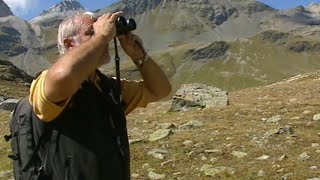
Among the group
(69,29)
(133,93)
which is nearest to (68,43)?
(69,29)

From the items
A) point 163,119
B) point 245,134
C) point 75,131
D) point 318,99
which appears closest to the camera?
point 75,131

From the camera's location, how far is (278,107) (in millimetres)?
19875

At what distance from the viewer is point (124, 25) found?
5.29 meters

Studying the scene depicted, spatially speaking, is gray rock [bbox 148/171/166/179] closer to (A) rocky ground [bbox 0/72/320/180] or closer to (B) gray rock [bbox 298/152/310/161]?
(A) rocky ground [bbox 0/72/320/180]

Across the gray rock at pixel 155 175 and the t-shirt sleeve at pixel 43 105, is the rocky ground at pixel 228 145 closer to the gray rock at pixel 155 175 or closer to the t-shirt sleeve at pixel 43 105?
the gray rock at pixel 155 175

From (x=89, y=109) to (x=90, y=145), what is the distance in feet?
0.98

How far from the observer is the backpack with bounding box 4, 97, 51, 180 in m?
5.20

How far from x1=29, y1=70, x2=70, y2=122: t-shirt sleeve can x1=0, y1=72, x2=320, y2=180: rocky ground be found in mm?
7834

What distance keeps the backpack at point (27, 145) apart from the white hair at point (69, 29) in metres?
0.57

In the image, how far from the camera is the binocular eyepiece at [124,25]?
5.24m

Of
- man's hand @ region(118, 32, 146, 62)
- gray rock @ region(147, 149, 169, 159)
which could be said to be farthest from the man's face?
gray rock @ region(147, 149, 169, 159)

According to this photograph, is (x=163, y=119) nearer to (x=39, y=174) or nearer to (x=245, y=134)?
(x=245, y=134)

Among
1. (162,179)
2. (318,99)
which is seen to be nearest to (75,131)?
(162,179)

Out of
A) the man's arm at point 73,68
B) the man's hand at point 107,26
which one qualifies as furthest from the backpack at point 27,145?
the man's hand at point 107,26
